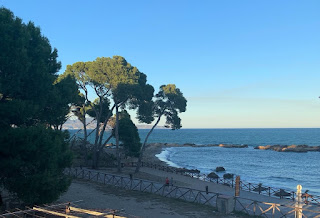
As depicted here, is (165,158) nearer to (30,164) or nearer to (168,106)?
(168,106)

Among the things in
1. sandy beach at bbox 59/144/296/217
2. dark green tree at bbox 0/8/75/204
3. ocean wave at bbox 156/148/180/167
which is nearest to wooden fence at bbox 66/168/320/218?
sandy beach at bbox 59/144/296/217

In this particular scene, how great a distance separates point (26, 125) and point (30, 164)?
2642 millimetres

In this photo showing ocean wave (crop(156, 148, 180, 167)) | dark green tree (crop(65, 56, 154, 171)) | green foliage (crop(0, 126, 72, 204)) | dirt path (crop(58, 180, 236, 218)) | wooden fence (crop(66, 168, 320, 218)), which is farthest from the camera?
ocean wave (crop(156, 148, 180, 167))

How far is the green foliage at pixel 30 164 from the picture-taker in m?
12.7

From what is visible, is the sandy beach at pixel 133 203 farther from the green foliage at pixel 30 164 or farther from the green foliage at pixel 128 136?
the green foliage at pixel 128 136

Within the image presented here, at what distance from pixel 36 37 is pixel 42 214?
31.6 feet

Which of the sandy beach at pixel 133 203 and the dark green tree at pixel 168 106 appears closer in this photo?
the sandy beach at pixel 133 203

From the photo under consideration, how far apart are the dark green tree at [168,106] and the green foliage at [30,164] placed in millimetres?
20579

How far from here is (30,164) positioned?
13.0 meters

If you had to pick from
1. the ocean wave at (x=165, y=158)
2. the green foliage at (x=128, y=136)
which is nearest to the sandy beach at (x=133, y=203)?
the green foliage at (x=128, y=136)

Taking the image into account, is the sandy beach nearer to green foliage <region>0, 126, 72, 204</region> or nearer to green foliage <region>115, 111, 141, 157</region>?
green foliage <region>0, 126, 72, 204</region>

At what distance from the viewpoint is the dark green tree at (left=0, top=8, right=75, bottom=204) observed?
1276 centimetres

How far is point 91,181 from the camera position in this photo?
25.3 meters

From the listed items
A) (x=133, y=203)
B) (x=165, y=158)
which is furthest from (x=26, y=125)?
(x=165, y=158)
